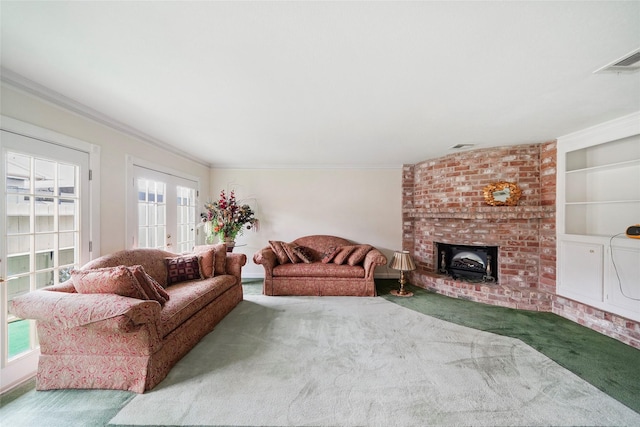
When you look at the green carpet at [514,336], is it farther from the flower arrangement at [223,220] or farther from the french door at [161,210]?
the flower arrangement at [223,220]

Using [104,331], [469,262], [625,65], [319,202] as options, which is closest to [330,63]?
[625,65]

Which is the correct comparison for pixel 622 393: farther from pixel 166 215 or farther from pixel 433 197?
pixel 166 215

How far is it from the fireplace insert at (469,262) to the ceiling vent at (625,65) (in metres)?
2.62

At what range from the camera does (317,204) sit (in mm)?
4852

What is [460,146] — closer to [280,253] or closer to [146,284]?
[280,253]

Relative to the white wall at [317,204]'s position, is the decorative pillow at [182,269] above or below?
below

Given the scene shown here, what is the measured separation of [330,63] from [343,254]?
3.09 metres

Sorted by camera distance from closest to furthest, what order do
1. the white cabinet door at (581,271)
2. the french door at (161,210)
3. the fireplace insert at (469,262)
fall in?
the white cabinet door at (581,271) → the french door at (161,210) → the fireplace insert at (469,262)

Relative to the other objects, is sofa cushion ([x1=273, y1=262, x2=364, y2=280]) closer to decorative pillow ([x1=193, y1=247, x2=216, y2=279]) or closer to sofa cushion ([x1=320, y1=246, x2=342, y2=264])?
sofa cushion ([x1=320, y1=246, x2=342, y2=264])

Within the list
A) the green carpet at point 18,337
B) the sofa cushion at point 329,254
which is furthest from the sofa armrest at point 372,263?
the green carpet at point 18,337

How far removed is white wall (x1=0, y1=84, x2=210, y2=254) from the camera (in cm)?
185

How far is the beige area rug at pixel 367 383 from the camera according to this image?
58.9 inches

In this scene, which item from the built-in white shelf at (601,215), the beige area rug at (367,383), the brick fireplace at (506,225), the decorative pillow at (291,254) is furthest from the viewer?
the decorative pillow at (291,254)

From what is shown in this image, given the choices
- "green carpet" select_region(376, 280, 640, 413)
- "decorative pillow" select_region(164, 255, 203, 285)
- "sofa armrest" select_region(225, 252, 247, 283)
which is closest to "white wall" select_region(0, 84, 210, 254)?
"decorative pillow" select_region(164, 255, 203, 285)
